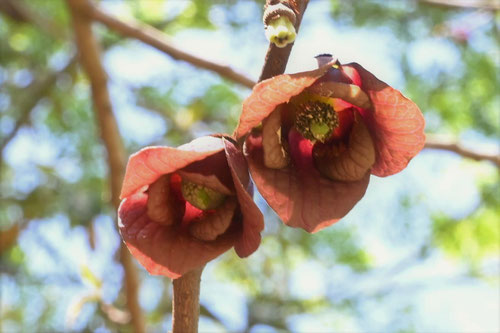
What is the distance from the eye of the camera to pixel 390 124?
99 cm

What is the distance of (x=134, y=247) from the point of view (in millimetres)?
943

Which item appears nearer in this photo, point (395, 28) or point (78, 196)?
point (78, 196)

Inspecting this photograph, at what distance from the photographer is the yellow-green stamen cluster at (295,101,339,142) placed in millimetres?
1004

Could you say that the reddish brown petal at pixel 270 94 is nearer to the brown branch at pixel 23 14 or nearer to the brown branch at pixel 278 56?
the brown branch at pixel 278 56

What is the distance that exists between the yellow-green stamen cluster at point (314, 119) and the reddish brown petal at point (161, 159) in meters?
0.14

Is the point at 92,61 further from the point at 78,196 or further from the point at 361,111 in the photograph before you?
the point at 361,111

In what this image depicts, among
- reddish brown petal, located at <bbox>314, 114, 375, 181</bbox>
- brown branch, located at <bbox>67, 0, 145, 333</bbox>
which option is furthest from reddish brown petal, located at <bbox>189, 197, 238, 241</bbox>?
brown branch, located at <bbox>67, 0, 145, 333</bbox>

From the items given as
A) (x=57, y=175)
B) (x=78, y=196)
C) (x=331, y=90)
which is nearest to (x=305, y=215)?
(x=331, y=90)

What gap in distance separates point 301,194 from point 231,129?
2.89 m

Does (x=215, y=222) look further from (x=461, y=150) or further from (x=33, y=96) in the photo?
(x=33, y=96)

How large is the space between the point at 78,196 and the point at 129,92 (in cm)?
121

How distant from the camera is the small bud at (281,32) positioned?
0.84 m

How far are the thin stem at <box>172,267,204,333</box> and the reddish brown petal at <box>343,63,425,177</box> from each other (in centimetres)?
30

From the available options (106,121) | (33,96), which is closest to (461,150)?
(106,121)
